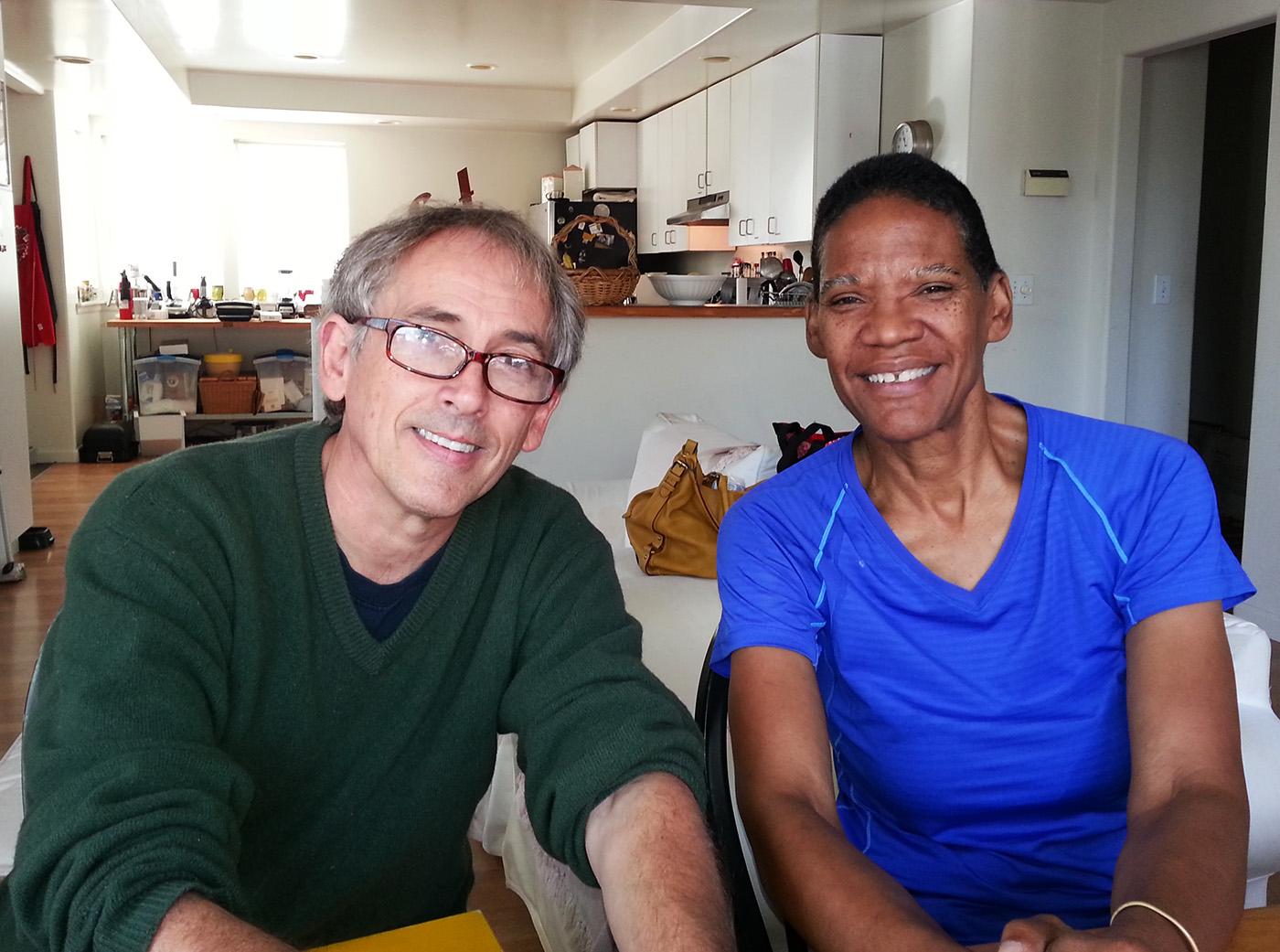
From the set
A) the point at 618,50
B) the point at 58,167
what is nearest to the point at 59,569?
the point at 58,167

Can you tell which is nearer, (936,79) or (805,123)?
(936,79)

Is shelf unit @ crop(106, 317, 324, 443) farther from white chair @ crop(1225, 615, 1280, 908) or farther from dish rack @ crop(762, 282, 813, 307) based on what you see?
white chair @ crop(1225, 615, 1280, 908)

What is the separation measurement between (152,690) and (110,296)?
9064 mm

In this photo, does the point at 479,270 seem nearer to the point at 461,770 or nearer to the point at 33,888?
the point at 461,770

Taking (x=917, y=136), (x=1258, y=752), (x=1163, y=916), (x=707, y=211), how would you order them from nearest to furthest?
(x=1163, y=916)
(x=1258, y=752)
(x=917, y=136)
(x=707, y=211)

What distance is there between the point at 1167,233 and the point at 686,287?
80.9 inches

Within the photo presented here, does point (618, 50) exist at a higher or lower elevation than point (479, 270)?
higher

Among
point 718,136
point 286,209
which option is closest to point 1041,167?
point 718,136

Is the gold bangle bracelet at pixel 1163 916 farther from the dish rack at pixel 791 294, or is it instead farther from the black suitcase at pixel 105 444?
the black suitcase at pixel 105 444

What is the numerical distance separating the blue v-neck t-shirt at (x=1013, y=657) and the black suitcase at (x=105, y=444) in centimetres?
726

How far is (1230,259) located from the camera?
5.91 m

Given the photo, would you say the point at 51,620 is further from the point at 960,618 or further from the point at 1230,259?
the point at 1230,259

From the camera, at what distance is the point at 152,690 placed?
978 mm

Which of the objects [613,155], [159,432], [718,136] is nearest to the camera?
[718,136]
